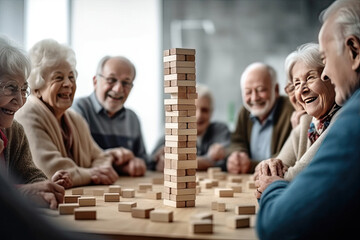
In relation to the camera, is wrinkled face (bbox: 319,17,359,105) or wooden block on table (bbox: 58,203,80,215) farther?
wooden block on table (bbox: 58,203,80,215)

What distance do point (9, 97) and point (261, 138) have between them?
191 centimetres

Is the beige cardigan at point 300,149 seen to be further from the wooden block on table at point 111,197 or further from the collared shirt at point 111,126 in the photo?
the collared shirt at point 111,126

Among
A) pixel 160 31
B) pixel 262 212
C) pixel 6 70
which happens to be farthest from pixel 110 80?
pixel 160 31

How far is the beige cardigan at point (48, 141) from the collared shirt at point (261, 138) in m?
1.20

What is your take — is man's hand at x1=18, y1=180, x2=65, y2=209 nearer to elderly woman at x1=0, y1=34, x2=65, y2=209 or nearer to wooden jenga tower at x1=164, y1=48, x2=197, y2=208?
elderly woman at x1=0, y1=34, x2=65, y2=209

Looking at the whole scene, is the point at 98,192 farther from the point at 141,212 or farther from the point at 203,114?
the point at 203,114

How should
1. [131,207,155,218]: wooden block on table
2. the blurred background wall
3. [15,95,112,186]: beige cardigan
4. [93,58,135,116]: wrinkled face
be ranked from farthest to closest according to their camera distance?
the blurred background wall → [93,58,135,116]: wrinkled face → [15,95,112,186]: beige cardigan → [131,207,155,218]: wooden block on table

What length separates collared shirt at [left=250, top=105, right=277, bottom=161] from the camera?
3168 millimetres

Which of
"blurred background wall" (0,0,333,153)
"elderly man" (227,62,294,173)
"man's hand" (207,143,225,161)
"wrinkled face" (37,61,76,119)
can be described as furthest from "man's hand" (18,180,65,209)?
"blurred background wall" (0,0,333,153)

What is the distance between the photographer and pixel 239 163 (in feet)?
10.7

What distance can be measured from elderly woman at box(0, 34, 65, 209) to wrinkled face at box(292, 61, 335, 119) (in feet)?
3.30

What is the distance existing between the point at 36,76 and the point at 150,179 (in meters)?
1.02

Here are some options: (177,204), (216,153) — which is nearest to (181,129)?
(177,204)

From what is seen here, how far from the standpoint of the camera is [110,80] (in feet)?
9.71
